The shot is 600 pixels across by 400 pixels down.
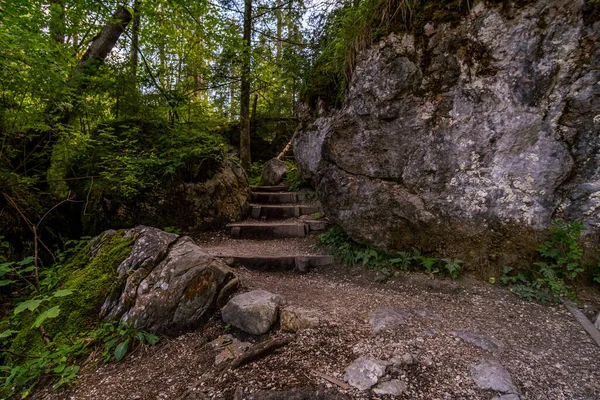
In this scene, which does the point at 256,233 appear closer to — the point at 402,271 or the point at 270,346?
the point at 402,271

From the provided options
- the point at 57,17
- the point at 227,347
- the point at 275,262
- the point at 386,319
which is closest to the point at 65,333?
the point at 227,347

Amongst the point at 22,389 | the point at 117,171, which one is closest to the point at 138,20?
the point at 117,171

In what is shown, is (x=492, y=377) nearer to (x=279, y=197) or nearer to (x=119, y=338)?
(x=119, y=338)

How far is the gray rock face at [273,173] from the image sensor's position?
826cm

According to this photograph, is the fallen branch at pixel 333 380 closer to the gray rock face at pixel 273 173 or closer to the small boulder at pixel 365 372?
the small boulder at pixel 365 372

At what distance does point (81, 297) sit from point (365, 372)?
10.1 ft

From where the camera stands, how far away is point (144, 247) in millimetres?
3137

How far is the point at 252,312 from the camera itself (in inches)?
93.6

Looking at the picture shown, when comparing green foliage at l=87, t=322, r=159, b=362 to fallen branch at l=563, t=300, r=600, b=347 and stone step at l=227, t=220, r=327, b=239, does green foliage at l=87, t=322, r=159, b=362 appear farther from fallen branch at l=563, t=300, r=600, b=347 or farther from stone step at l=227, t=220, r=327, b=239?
fallen branch at l=563, t=300, r=600, b=347

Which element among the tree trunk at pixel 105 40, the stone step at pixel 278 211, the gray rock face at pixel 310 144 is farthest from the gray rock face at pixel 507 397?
the tree trunk at pixel 105 40

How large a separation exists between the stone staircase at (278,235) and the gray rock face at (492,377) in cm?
247

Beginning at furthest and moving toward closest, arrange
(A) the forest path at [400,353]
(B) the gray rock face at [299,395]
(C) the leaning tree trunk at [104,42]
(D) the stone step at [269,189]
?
(D) the stone step at [269,189], (C) the leaning tree trunk at [104,42], (A) the forest path at [400,353], (B) the gray rock face at [299,395]

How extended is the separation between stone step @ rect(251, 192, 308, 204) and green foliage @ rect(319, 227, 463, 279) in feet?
7.83

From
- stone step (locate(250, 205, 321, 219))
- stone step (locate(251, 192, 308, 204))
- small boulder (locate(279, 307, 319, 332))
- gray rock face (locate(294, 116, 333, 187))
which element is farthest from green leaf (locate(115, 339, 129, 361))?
stone step (locate(251, 192, 308, 204))
